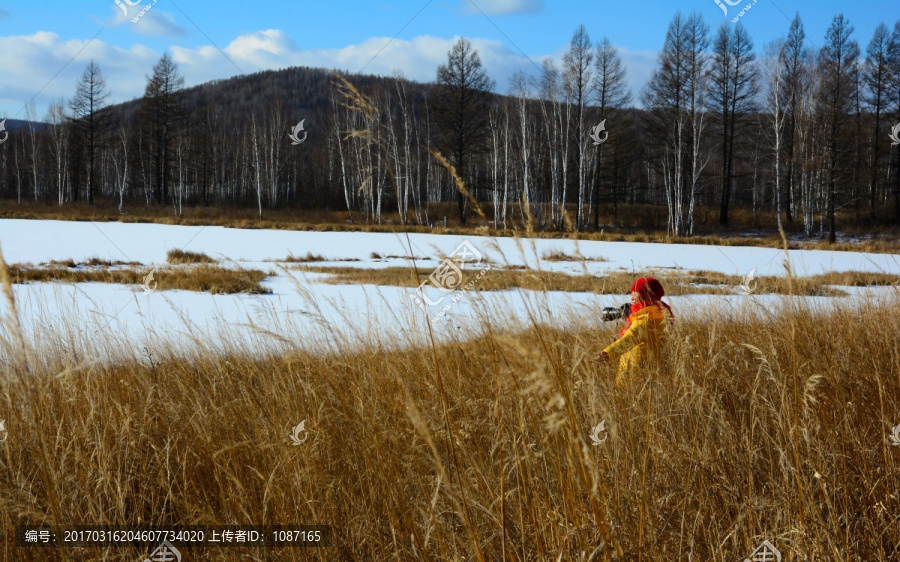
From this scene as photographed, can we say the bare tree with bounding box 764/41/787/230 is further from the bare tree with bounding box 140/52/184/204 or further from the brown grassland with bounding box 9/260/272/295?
the bare tree with bounding box 140/52/184/204

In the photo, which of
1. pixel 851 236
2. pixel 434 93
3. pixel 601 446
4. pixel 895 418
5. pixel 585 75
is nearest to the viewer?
pixel 601 446

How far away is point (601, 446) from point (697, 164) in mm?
29950

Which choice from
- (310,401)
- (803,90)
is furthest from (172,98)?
(310,401)

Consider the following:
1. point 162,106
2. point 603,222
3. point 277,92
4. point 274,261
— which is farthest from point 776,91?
point 277,92

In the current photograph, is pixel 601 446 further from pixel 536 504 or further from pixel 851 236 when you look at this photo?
pixel 851 236

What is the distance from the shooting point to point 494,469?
2100 millimetres

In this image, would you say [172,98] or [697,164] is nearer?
[697,164]

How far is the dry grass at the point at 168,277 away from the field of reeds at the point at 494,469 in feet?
22.9

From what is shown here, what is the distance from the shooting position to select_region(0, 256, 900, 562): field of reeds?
1.47 meters

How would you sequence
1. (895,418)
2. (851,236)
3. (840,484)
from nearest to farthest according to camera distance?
(840,484) < (895,418) < (851,236)

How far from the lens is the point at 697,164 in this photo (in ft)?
92.9

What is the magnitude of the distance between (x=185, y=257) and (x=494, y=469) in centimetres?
1331

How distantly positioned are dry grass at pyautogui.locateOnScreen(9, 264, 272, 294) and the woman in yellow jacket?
714 centimetres

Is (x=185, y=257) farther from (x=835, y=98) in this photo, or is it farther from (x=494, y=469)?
(x=835, y=98)
